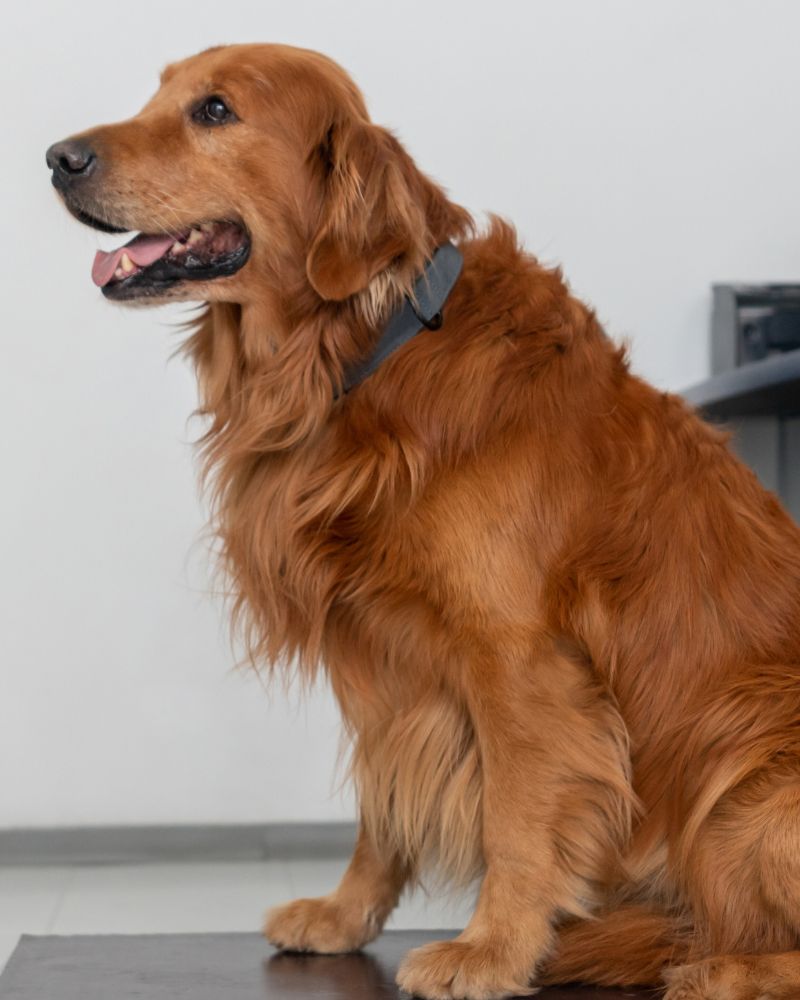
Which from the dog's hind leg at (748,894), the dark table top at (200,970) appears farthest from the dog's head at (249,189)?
the dark table top at (200,970)

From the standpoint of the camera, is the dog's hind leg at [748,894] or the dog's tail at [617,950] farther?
the dog's tail at [617,950]

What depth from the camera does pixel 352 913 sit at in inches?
90.9

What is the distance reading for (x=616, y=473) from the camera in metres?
2.12

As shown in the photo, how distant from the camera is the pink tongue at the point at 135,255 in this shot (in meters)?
2.12

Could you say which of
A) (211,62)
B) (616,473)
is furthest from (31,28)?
(616,473)

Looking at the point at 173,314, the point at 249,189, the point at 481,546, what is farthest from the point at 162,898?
the point at 249,189

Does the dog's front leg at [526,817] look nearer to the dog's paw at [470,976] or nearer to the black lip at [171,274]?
the dog's paw at [470,976]

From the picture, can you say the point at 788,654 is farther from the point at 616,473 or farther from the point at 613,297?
the point at 613,297

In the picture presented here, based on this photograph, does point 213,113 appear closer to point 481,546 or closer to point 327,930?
point 481,546

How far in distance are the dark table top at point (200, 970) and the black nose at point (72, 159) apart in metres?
1.20

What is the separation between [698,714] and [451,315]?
2.31ft

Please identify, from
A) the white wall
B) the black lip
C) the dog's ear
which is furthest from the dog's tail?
the white wall

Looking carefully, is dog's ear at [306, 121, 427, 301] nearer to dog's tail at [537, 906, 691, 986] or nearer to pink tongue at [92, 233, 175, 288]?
pink tongue at [92, 233, 175, 288]

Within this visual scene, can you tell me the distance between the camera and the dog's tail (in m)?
2.07
